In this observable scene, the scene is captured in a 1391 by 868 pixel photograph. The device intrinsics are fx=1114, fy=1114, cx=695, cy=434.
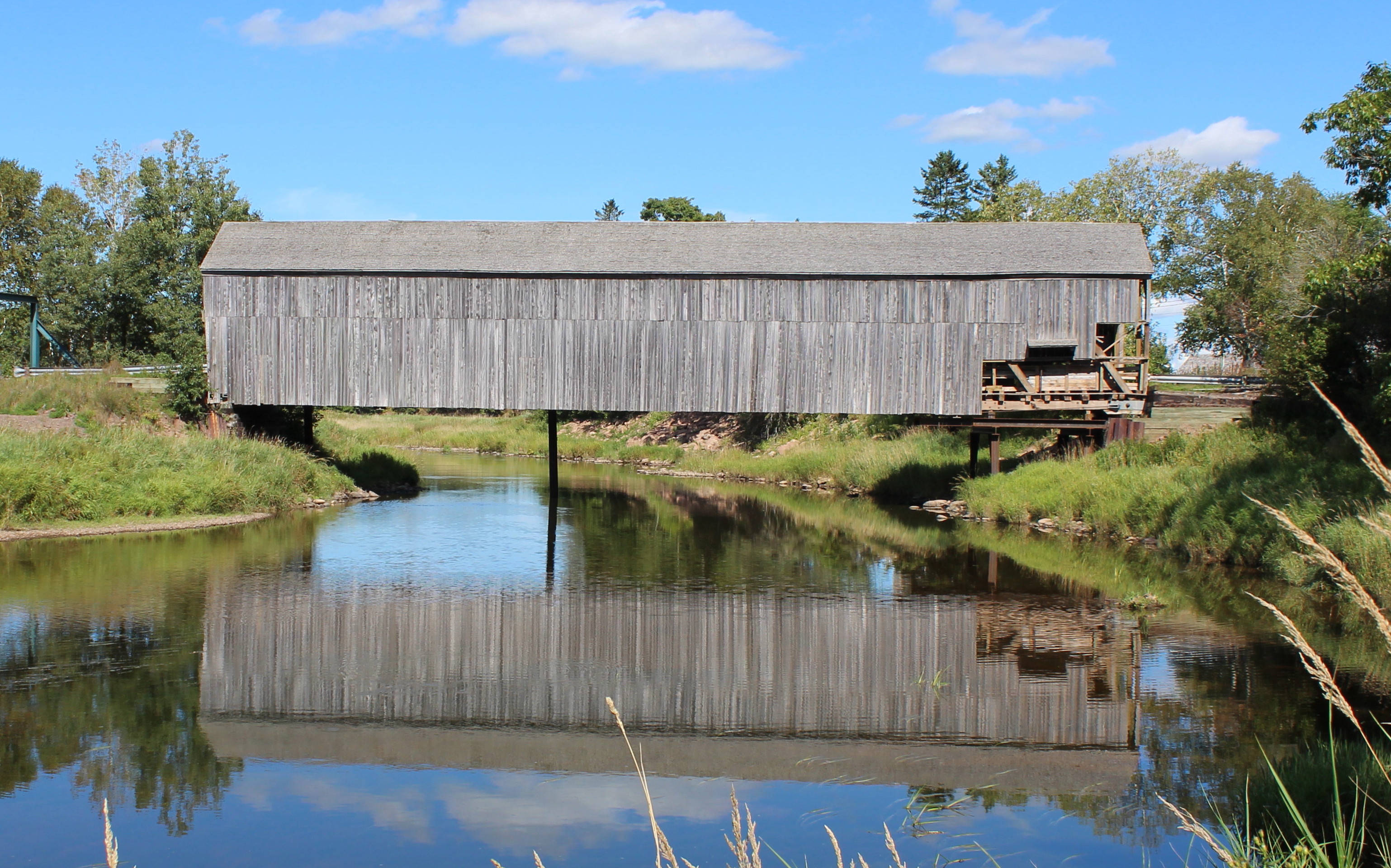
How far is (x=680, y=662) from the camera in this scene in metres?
11.7

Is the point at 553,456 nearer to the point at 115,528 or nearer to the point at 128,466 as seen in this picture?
the point at 128,466

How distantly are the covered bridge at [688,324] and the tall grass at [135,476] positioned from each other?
86.9 inches

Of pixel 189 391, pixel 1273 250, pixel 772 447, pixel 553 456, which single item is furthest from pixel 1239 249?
pixel 189 391

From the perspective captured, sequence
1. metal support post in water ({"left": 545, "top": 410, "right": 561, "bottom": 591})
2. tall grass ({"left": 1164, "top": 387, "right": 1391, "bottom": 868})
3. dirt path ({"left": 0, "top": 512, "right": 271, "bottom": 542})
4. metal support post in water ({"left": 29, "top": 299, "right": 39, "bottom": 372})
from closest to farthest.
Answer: tall grass ({"left": 1164, "top": 387, "right": 1391, "bottom": 868}), metal support post in water ({"left": 545, "top": 410, "right": 561, "bottom": 591}), dirt path ({"left": 0, "top": 512, "right": 271, "bottom": 542}), metal support post in water ({"left": 29, "top": 299, "right": 39, "bottom": 372})

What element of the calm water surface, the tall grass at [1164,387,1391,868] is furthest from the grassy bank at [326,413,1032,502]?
the tall grass at [1164,387,1391,868]

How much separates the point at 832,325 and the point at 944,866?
18552mm

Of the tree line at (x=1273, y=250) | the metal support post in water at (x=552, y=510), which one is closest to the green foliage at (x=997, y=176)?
the tree line at (x=1273, y=250)

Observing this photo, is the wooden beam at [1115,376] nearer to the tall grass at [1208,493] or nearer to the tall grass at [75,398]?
the tall grass at [1208,493]

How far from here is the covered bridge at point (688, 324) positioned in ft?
80.5

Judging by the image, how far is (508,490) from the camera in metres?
29.4

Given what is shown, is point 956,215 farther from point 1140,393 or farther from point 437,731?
point 437,731

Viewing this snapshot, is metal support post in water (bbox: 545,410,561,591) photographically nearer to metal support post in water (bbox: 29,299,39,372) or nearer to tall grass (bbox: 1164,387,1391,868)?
tall grass (bbox: 1164,387,1391,868)

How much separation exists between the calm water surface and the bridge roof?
8.81 m

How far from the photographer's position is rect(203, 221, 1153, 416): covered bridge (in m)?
24.5
